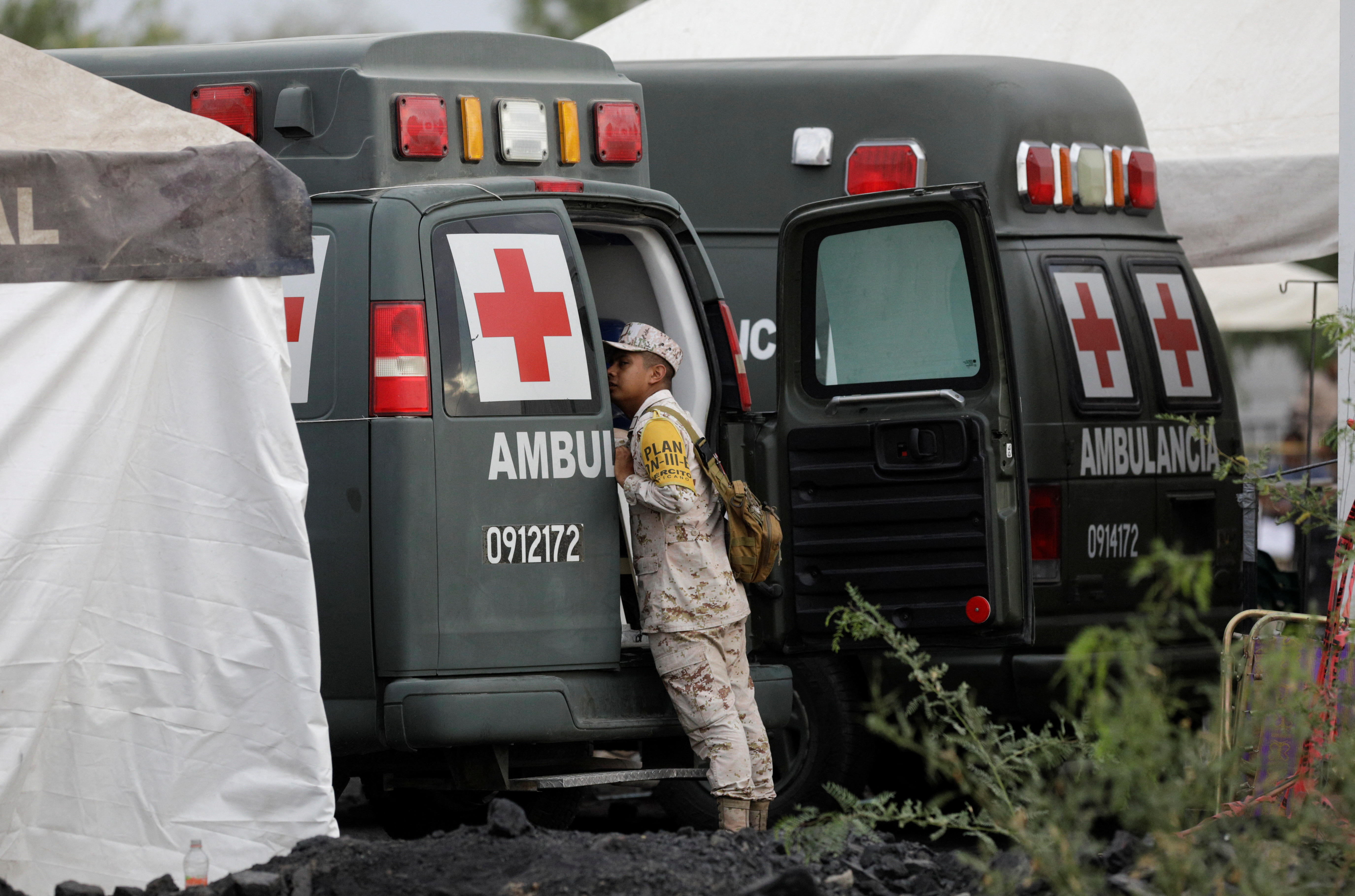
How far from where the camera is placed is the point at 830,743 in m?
6.97

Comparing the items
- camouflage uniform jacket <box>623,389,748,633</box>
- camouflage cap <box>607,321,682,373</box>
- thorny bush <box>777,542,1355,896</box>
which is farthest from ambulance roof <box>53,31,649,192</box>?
thorny bush <box>777,542,1355,896</box>

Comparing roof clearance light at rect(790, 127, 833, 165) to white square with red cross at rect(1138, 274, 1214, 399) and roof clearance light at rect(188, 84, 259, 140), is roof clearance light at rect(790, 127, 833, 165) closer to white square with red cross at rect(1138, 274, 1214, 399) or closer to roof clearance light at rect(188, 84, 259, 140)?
white square with red cross at rect(1138, 274, 1214, 399)

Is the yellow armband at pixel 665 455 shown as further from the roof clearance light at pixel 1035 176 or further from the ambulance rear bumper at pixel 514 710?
the roof clearance light at pixel 1035 176

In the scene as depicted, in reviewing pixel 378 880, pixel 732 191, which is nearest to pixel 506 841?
pixel 378 880

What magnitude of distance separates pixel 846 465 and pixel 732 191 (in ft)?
4.81

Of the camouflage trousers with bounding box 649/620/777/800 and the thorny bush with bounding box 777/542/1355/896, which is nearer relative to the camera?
the thorny bush with bounding box 777/542/1355/896

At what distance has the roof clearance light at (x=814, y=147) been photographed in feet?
24.3

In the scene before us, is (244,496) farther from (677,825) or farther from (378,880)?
(677,825)

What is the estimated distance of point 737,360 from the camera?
6246 millimetres

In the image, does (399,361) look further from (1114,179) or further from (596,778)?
(1114,179)

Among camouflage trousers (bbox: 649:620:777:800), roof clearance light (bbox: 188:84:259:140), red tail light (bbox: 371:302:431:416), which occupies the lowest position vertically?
camouflage trousers (bbox: 649:620:777:800)

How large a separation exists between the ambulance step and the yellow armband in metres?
0.87

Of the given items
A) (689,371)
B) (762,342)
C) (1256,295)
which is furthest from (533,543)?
(1256,295)

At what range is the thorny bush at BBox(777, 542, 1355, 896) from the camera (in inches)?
122
